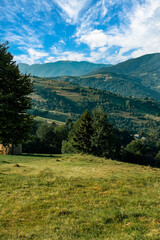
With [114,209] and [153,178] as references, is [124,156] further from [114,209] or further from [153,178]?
[114,209]

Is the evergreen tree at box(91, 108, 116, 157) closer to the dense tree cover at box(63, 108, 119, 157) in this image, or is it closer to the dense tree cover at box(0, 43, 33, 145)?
the dense tree cover at box(63, 108, 119, 157)

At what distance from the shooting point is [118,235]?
5656 mm

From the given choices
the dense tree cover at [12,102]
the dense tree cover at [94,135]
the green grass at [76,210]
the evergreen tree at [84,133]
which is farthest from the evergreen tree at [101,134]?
the green grass at [76,210]

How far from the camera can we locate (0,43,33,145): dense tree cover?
15.8 m

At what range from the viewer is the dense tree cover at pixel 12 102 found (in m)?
A: 15.8

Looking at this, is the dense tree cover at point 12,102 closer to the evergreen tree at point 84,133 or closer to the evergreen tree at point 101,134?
the evergreen tree at point 101,134

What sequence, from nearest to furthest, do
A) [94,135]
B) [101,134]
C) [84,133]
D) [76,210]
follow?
1. [76,210]
2. [101,134]
3. [94,135]
4. [84,133]

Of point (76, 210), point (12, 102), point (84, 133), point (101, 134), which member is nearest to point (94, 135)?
point (101, 134)

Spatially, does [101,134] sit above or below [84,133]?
above

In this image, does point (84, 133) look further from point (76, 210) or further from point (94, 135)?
point (76, 210)

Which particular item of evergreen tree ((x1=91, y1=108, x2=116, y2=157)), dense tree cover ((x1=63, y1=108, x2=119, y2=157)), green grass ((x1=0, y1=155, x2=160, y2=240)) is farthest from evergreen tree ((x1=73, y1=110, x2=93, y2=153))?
green grass ((x1=0, y1=155, x2=160, y2=240))

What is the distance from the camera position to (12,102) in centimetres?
1662

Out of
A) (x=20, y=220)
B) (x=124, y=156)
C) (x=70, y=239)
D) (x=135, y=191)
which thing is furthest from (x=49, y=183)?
(x=124, y=156)

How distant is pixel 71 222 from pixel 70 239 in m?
1.13
